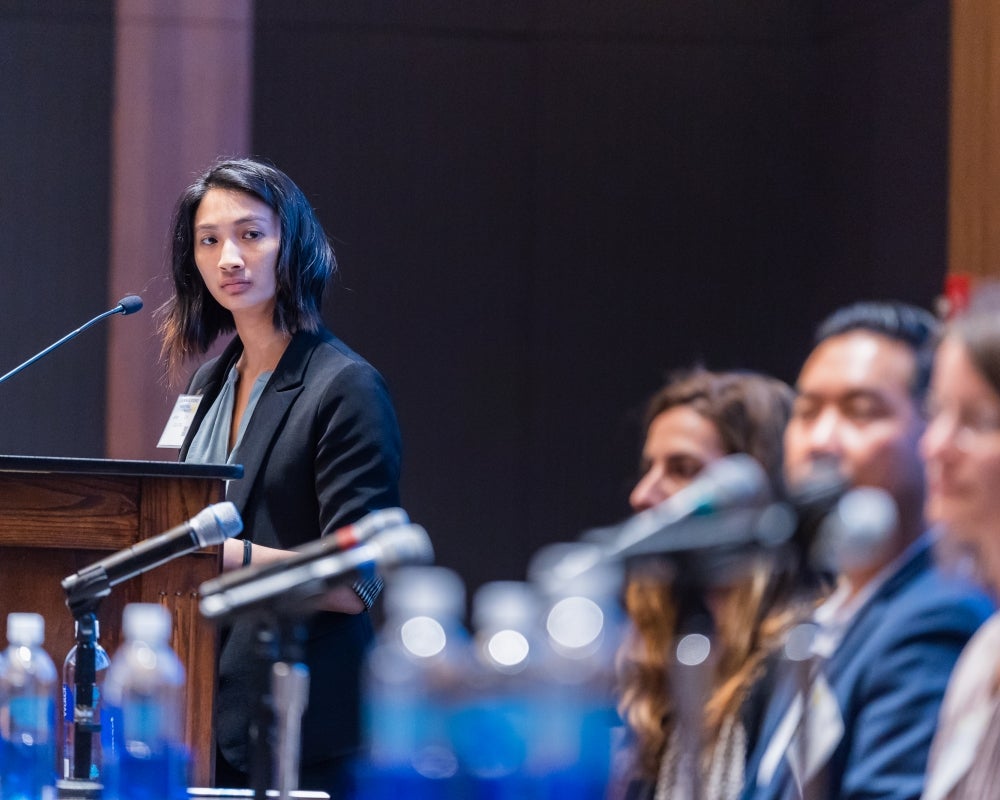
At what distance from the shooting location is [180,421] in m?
2.46

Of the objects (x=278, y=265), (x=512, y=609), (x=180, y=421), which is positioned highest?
(x=278, y=265)

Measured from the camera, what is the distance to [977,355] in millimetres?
1125

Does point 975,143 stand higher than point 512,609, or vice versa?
point 975,143

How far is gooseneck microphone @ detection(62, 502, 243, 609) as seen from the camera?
136 centimetres

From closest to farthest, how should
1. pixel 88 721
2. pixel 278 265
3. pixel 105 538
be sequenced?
1. pixel 88 721
2. pixel 105 538
3. pixel 278 265

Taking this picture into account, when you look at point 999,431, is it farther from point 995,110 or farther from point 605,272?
point 605,272

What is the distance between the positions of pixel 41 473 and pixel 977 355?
52.5 inches

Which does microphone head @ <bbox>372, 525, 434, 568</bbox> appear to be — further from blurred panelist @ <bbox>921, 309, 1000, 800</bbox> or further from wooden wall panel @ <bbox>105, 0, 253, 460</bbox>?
wooden wall panel @ <bbox>105, 0, 253, 460</bbox>

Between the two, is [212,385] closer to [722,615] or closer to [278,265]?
[278,265]

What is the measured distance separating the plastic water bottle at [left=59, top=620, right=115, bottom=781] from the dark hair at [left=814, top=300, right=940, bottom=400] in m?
0.84

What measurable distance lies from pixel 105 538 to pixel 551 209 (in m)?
2.88

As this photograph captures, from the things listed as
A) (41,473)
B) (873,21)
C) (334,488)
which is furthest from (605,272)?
(41,473)

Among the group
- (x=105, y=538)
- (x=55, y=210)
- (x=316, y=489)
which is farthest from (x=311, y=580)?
(x=55, y=210)

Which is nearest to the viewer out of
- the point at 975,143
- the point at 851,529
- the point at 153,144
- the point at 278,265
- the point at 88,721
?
the point at 851,529
